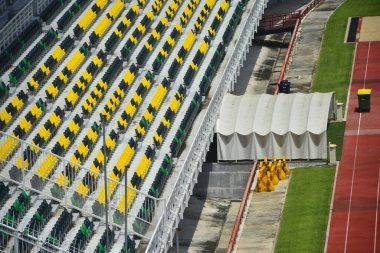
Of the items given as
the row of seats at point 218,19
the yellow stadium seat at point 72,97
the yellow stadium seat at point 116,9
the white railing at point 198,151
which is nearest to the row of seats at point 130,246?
the white railing at point 198,151

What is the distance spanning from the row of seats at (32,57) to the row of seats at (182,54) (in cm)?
568

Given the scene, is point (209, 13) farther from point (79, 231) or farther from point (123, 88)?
point (79, 231)

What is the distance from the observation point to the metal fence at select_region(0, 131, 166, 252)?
52.8m

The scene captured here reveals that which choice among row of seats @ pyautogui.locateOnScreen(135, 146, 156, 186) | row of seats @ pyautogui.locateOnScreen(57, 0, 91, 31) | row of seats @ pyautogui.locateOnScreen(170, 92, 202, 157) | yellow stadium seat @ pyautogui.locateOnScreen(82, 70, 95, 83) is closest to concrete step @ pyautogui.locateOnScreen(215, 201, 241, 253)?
row of seats @ pyautogui.locateOnScreen(170, 92, 202, 157)

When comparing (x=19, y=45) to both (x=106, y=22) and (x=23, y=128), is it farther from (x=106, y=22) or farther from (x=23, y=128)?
(x=23, y=128)

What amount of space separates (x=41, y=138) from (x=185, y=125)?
337 inches

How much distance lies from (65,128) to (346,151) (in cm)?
1391

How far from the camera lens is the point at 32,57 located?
6378 cm

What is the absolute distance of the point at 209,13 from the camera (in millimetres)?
77125

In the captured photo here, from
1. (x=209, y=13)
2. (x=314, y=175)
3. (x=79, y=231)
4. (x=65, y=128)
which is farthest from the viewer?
(x=209, y=13)

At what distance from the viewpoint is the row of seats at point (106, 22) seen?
67938mm

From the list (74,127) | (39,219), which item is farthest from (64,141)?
(39,219)

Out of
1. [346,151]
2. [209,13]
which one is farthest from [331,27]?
[346,151]

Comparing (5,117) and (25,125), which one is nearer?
(25,125)
